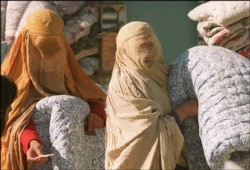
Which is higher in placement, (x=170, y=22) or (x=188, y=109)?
(x=170, y=22)

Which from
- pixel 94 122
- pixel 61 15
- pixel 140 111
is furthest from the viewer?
pixel 61 15

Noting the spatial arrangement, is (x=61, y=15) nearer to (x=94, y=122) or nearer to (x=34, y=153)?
(x=94, y=122)

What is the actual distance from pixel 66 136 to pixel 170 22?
13.9 feet

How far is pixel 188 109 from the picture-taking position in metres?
5.20

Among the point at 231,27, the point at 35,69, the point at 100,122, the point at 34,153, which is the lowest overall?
the point at 34,153

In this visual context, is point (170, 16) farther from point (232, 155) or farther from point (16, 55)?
point (232, 155)

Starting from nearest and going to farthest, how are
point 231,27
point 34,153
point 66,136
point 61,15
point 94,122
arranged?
point 34,153
point 66,136
point 94,122
point 231,27
point 61,15

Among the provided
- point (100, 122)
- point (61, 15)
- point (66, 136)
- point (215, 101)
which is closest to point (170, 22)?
point (61, 15)

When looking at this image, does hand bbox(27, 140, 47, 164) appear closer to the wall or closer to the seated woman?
the seated woman

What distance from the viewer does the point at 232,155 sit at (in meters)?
4.86

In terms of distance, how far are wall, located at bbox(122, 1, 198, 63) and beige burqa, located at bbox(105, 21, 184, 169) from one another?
14.4ft

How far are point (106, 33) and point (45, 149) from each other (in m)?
3.33

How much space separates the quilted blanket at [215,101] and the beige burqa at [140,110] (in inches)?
3.9

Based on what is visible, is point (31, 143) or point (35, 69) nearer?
point (31, 143)
